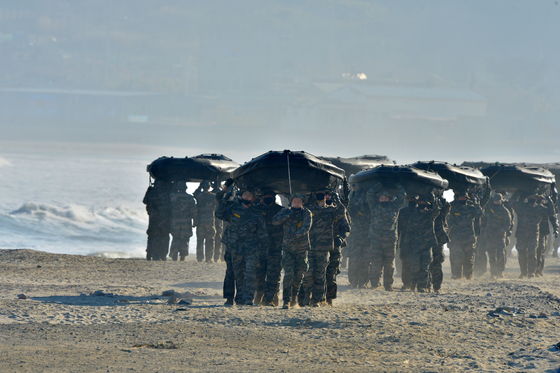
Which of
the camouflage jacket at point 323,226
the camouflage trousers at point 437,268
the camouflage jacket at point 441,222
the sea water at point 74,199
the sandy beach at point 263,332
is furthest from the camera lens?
the sea water at point 74,199

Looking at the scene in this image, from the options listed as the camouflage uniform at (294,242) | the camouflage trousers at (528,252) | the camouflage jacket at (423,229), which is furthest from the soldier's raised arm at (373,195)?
the camouflage trousers at (528,252)

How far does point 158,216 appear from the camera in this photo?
47.6 ft

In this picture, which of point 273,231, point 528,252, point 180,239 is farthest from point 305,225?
point 528,252

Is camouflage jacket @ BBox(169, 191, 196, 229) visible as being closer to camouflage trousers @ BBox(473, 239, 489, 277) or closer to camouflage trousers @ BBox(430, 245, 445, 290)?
camouflage trousers @ BBox(430, 245, 445, 290)

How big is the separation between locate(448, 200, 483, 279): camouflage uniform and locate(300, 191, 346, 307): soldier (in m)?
5.12

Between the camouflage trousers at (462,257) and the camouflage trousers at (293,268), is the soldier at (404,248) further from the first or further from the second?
the camouflage trousers at (293,268)

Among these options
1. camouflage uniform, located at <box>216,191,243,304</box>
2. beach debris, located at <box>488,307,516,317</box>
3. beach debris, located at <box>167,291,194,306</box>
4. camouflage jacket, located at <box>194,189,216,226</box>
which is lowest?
beach debris, located at <box>167,291,194,306</box>

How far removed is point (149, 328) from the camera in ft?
23.6

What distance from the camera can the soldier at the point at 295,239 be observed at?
849 centimetres

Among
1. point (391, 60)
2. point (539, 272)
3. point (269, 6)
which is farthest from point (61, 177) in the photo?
point (269, 6)

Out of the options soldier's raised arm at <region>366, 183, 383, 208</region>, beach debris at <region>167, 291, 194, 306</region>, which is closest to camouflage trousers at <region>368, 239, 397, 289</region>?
soldier's raised arm at <region>366, 183, 383, 208</region>

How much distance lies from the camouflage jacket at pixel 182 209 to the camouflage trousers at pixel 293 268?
585 cm

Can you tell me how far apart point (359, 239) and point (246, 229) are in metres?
Result: 3.84

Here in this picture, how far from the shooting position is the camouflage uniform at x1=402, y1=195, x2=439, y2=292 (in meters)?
11.4
